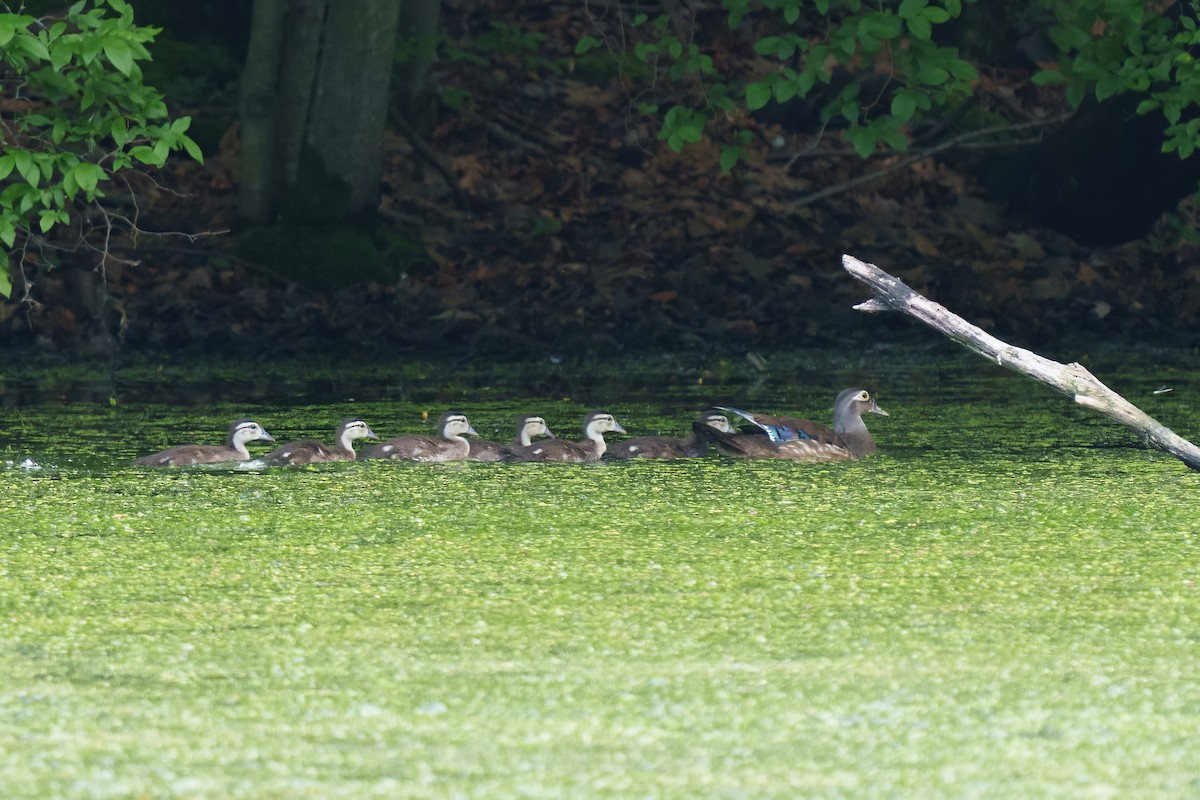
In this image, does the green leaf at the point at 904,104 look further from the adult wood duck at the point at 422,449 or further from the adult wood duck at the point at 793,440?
the adult wood duck at the point at 422,449

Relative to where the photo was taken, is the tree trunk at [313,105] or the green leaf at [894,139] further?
the tree trunk at [313,105]

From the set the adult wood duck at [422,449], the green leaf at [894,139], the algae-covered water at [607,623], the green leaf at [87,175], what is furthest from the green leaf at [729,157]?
the green leaf at [87,175]

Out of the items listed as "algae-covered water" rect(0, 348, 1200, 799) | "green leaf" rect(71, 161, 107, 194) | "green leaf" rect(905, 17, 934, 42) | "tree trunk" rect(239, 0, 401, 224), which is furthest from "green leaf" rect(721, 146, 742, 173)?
"green leaf" rect(71, 161, 107, 194)

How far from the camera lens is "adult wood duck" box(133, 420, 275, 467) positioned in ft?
23.3

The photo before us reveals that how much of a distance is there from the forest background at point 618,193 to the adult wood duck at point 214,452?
2603mm

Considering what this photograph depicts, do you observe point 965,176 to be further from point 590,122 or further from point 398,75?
point 398,75

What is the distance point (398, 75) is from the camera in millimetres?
13773

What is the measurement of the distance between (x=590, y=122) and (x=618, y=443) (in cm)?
723

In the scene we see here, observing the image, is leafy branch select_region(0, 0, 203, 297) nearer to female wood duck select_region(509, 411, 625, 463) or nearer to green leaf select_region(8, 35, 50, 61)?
green leaf select_region(8, 35, 50, 61)

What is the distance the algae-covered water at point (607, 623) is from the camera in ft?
11.0

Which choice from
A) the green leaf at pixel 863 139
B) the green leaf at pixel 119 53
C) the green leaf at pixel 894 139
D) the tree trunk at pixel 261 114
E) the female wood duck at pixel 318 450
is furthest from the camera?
the tree trunk at pixel 261 114

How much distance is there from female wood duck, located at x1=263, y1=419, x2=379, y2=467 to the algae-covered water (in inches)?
4.3

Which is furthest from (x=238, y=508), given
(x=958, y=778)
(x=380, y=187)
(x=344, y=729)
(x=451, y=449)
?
(x=380, y=187)

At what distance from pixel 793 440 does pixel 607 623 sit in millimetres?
3077
